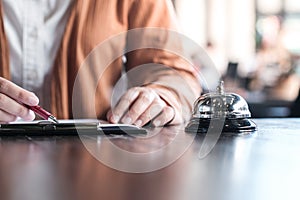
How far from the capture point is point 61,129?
2.39 feet

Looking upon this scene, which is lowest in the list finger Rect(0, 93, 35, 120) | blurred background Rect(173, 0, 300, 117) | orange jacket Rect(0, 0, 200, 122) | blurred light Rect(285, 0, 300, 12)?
finger Rect(0, 93, 35, 120)

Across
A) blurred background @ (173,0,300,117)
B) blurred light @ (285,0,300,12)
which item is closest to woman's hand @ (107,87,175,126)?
blurred background @ (173,0,300,117)

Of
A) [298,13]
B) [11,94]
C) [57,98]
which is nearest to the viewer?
[11,94]

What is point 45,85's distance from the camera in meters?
1.12

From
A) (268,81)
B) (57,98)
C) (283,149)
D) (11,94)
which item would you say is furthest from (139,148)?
(268,81)

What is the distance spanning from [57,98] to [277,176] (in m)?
0.76

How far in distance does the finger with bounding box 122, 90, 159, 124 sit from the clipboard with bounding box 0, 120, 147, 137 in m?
0.09

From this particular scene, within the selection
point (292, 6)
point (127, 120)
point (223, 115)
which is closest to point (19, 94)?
point (127, 120)

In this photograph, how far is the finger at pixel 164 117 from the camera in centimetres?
88

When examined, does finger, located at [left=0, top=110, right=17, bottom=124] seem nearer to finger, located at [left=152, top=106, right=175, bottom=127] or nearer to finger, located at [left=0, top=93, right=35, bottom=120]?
finger, located at [left=0, top=93, right=35, bottom=120]

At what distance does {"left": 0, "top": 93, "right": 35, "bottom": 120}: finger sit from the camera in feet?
2.55

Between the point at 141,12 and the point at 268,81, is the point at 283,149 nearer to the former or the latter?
the point at 141,12

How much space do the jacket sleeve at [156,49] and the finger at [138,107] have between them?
0.15 meters

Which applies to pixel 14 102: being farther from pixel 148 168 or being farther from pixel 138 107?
pixel 148 168
